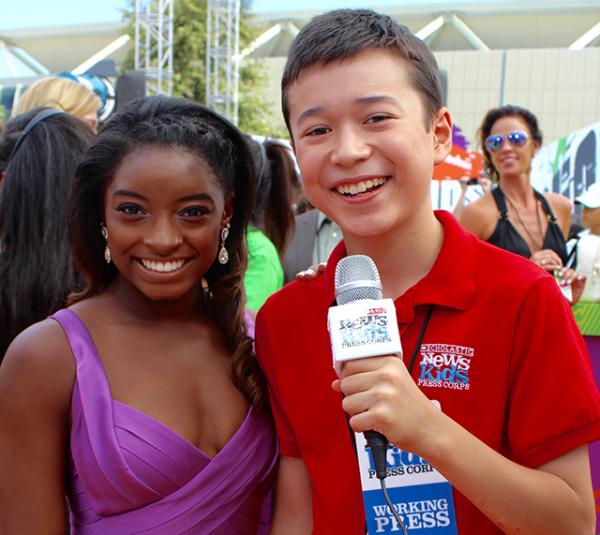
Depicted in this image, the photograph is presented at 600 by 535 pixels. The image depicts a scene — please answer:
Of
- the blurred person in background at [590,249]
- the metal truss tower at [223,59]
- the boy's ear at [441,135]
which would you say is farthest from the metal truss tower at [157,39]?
the boy's ear at [441,135]

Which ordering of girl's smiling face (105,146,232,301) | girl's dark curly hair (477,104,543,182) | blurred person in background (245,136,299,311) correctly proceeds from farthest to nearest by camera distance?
girl's dark curly hair (477,104,543,182) < blurred person in background (245,136,299,311) < girl's smiling face (105,146,232,301)

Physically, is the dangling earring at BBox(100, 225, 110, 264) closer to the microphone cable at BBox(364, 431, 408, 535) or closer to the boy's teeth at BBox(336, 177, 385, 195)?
the boy's teeth at BBox(336, 177, 385, 195)

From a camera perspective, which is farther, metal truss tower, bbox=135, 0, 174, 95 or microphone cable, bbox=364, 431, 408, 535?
metal truss tower, bbox=135, 0, 174, 95

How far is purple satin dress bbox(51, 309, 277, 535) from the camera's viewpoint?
5.92ft

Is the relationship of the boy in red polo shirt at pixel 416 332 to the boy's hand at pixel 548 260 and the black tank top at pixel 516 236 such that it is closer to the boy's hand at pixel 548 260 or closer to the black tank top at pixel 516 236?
the boy's hand at pixel 548 260

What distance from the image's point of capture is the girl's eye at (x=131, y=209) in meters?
1.96

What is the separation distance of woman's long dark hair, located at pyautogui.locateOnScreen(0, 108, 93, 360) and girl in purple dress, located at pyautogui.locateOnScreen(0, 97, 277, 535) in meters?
0.43

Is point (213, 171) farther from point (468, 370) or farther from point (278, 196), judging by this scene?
point (278, 196)

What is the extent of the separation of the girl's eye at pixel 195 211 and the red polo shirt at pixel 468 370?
34 cm

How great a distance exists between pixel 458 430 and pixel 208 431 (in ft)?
2.42

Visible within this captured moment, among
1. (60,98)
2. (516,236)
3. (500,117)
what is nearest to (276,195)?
(60,98)

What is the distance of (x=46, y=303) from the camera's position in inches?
98.4

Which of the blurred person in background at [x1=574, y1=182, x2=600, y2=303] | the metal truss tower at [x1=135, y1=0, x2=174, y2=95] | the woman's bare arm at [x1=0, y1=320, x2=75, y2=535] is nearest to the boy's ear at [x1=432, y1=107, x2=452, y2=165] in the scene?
the woman's bare arm at [x1=0, y1=320, x2=75, y2=535]

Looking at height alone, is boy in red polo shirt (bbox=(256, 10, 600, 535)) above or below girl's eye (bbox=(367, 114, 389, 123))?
below
